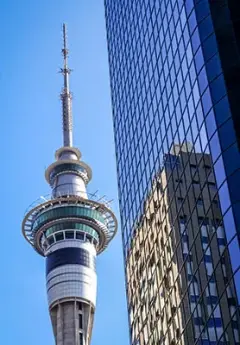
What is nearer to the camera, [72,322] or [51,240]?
[72,322]

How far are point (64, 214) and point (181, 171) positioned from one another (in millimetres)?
125614

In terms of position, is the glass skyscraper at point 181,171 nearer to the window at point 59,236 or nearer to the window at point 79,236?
the window at point 79,236

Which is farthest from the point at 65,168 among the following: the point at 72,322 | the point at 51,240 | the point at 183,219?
the point at 183,219

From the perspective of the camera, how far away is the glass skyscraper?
43.6 meters

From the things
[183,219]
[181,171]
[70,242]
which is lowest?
[183,219]

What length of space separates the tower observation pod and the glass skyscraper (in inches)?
3719

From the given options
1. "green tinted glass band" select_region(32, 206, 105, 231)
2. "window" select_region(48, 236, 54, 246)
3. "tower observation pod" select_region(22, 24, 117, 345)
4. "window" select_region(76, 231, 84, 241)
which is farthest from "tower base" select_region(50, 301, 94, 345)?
"green tinted glass band" select_region(32, 206, 105, 231)

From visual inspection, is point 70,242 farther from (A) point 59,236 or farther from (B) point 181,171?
(B) point 181,171

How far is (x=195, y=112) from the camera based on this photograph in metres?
51.0

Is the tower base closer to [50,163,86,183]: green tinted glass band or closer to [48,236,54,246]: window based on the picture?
[48,236,54,246]: window

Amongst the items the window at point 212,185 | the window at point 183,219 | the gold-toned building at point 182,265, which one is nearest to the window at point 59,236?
the gold-toned building at point 182,265

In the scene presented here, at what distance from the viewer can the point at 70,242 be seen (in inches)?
6969

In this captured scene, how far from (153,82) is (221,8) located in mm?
17636

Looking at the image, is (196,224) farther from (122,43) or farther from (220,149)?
(122,43)
